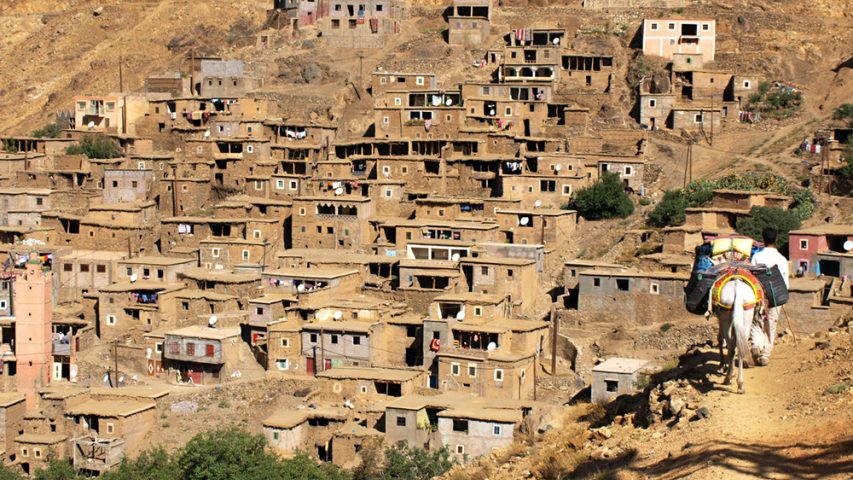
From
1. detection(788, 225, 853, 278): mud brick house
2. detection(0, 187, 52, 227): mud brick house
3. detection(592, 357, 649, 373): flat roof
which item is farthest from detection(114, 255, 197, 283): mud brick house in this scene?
detection(788, 225, 853, 278): mud brick house

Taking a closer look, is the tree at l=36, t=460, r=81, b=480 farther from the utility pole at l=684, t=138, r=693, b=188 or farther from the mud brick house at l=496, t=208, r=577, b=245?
the utility pole at l=684, t=138, r=693, b=188

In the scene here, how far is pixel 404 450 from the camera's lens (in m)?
28.5

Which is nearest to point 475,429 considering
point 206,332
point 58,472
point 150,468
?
point 150,468

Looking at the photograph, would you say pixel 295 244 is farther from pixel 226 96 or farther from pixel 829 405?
pixel 829 405

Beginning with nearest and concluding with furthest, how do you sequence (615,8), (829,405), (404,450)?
1. (829,405)
2. (404,450)
3. (615,8)

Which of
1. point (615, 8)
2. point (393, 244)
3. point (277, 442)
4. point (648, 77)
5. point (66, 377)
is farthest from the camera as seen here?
point (615, 8)

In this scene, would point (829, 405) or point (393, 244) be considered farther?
point (393, 244)

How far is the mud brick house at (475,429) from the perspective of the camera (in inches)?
1105

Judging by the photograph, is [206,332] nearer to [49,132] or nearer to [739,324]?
[49,132]

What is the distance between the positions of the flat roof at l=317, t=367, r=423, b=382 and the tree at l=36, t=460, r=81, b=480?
580cm

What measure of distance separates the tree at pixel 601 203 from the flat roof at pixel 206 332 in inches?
392

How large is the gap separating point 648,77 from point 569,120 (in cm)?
428

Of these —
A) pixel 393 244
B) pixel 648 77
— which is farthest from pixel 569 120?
pixel 393 244

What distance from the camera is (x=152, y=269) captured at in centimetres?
3734
